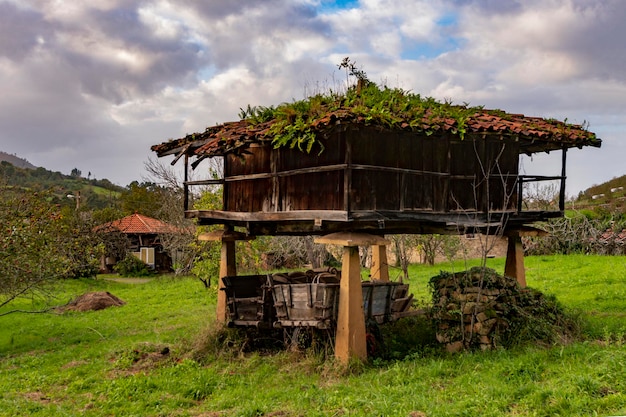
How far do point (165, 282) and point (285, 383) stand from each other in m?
20.1

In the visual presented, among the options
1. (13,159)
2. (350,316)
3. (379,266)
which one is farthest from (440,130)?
A: (13,159)

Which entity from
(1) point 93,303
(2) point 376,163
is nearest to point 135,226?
(1) point 93,303

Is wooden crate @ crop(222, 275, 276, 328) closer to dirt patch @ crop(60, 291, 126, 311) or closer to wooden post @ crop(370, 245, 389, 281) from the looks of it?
wooden post @ crop(370, 245, 389, 281)

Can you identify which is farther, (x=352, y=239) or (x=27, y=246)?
(x=27, y=246)

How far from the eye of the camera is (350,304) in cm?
961

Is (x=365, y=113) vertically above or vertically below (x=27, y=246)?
above

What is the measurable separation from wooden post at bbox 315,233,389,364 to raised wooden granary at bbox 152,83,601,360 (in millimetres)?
54

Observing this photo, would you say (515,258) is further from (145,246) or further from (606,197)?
(606,197)

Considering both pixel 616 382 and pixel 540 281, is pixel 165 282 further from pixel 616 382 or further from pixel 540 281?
pixel 616 382

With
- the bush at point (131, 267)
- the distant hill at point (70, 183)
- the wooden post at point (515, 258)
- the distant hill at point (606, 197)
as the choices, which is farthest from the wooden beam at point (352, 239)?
the distant hill at point (70, 183)

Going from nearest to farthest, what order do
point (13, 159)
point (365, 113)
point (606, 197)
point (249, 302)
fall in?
point (365, 113) < point (249, 302) < point (606, 197) < point (13, 159)

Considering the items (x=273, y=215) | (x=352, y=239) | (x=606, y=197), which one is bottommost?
Answer: (x=352, y=239)

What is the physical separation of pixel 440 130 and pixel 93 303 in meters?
14.8

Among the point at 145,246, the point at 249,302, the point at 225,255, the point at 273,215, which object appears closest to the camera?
the point at 273,215
